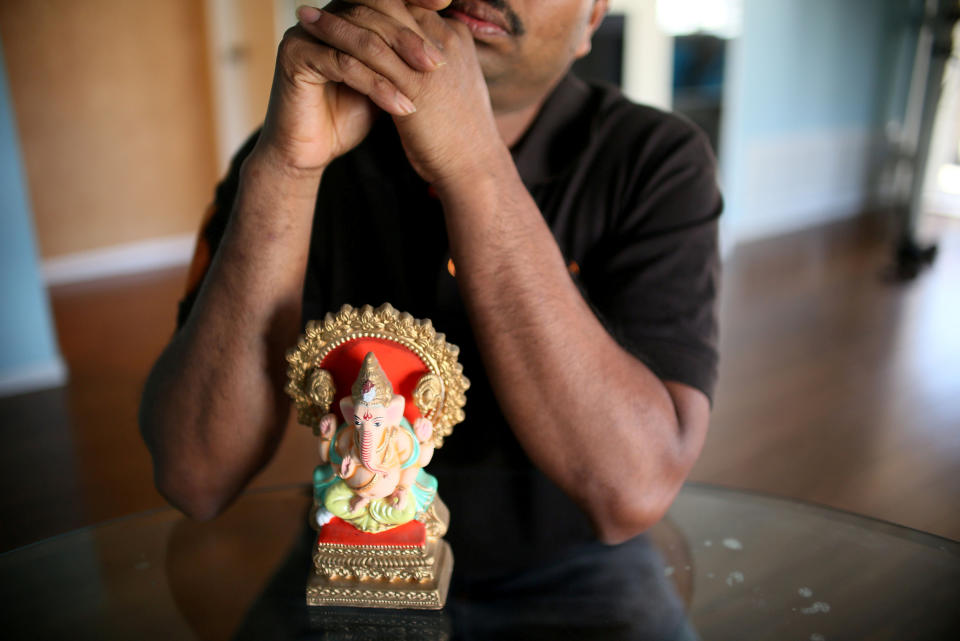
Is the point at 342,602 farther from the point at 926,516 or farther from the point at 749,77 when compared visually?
the point at 749,77

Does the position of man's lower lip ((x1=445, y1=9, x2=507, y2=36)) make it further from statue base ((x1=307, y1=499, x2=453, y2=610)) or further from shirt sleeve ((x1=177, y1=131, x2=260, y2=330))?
statue base ((x1=307, y1=499, x2=453, y2=610))

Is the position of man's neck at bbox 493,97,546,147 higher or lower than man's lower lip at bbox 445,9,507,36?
lower

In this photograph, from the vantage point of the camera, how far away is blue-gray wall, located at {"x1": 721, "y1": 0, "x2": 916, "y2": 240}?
4785mm

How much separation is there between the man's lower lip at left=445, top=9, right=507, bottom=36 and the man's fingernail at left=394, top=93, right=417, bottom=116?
0.48 ft

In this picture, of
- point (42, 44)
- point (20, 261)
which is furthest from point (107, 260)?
point (20, 261)

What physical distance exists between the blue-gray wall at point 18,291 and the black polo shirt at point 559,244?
2.18 meters

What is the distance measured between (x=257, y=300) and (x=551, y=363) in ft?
0.94

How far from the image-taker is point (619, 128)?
1.00 meters

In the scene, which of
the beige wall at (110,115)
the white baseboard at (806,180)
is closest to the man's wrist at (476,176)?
the beige wall at (110,115)

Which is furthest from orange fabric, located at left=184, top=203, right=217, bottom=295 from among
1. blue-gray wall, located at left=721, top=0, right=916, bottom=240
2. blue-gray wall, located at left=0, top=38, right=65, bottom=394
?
blue-gray wall, located at left=721, top=0, right=916, bottom=240

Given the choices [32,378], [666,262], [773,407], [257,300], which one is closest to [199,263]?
[257,300]

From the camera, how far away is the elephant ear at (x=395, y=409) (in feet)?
2.04

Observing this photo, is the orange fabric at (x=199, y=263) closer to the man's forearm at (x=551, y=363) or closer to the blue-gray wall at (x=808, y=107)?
the man's forearm at (x=551, y=363)

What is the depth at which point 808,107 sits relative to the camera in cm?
538
